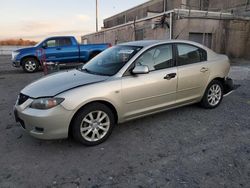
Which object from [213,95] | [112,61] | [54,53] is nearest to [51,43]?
[54,53]

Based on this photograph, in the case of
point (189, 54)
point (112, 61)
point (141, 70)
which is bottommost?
point (141, 70)

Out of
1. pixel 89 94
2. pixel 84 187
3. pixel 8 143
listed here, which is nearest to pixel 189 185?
pixel 84 187

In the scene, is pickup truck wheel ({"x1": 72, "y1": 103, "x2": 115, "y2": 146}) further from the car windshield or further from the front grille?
the front grille

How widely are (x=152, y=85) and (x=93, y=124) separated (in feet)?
3.93

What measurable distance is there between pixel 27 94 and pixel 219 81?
3918 mm

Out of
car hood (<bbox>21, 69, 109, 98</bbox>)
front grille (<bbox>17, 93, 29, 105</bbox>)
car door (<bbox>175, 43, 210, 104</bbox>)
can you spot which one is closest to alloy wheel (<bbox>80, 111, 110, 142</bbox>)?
car hood (<bbox>21, 69, 109, 98</bbox>)

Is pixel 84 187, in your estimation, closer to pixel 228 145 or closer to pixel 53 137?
pixel 53 137

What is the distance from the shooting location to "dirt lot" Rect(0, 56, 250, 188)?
2.50m

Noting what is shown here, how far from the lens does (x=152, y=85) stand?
3.67m

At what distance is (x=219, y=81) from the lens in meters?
4.80

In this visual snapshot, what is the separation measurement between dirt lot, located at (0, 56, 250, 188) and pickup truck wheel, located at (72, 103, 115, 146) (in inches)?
5.3

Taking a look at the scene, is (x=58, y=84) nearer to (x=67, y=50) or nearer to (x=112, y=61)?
(x=112, y=61)

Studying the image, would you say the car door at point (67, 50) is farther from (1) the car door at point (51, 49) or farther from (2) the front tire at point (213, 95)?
(2) the front tire at point (213, 95)

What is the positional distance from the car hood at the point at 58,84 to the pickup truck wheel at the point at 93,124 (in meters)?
0.40
